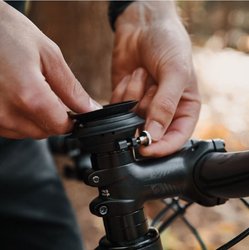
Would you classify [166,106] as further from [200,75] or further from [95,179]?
[200,75]

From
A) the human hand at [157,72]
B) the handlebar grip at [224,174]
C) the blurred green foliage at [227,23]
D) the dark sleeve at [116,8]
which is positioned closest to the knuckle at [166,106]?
the human hand at [157,72]

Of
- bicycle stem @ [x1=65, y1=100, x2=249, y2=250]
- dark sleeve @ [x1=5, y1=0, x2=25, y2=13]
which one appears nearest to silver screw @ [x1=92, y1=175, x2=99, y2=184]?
bicycle stem @ [x1=65, y1=100, x2=249, y2=250]

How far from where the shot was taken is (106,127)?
20.3 inches

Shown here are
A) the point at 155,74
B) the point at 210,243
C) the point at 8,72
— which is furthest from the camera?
the point at 210,243

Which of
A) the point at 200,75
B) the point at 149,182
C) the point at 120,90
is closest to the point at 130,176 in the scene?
the point at 149,182

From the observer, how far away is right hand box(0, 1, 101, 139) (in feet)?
1.66

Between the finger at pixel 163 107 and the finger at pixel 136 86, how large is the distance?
0.06m

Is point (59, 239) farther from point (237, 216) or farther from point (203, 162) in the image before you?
point (203, 162)

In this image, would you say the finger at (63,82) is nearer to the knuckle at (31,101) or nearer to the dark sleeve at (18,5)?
the knuckle at (31,101)

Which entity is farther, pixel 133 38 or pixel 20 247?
pixel 20 247

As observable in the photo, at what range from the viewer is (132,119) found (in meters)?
0.54

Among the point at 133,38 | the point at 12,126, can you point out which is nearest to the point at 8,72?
the point at 12,126

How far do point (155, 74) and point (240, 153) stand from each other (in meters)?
0.22

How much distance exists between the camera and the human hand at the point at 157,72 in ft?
2.12
